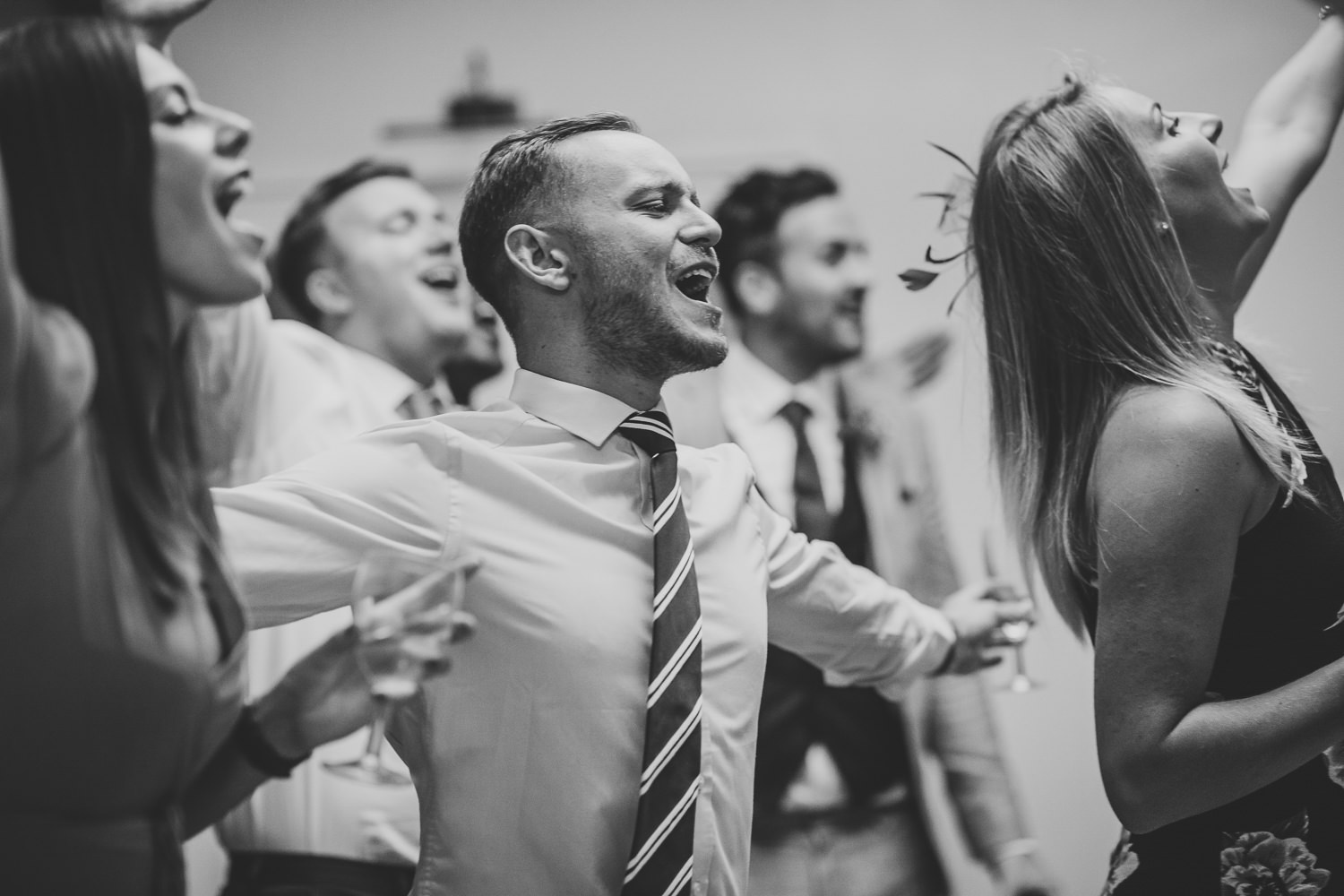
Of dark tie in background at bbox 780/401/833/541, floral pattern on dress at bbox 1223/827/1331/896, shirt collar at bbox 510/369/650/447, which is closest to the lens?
floral pattern on dress at bbox 1223/827/1331/896

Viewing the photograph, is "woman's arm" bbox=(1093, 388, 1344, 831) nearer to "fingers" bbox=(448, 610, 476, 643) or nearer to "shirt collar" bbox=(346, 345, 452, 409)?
"fingers" bbox=(448, 610, 476, 643)

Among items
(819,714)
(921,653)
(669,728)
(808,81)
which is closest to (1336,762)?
(921,653)

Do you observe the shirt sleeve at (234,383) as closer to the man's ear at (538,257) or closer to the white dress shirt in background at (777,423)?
the man's ear at (538,257)

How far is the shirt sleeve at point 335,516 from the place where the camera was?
1.33 metres

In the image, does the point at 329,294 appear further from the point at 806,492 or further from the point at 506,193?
the point at 506,193

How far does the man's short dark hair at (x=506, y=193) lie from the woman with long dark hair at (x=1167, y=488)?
569mm

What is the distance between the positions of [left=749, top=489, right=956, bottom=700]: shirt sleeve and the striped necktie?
9.3 inches

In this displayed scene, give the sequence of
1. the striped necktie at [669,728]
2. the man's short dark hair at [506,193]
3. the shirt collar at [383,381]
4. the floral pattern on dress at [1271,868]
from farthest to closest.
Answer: the shirt collar at [383,381] → the man's short dark hair at [506,193] → the floral pattern on dress at [1271,868] → the striped necktie at [669,728]

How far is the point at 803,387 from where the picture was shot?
354cm

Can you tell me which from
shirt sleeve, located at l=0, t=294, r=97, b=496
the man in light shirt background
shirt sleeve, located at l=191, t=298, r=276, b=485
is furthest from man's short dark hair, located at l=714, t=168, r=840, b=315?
shirt sleeve, located at l=0, t=294, r=97, b=496

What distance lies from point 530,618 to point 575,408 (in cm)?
29

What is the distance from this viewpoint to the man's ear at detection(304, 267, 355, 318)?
9.86 ft

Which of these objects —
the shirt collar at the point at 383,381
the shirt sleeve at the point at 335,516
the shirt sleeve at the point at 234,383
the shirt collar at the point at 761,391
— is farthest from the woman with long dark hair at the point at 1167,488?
the shirt collar at the point at 761,391

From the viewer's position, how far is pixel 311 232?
3092 millimetres
